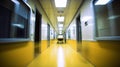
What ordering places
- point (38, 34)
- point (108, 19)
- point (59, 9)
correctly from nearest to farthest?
1. point (108, 19)
2. point (38, 34)
3. point (59, 9)

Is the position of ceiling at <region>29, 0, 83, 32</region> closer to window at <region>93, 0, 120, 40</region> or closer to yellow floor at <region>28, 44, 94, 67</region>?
window at <region>93, 0, 120, 40</region>

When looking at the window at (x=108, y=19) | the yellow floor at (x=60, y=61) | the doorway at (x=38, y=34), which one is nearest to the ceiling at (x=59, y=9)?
the doorway at (x=38, y=34)

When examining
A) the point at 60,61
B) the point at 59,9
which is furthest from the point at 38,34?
the point at 60,61

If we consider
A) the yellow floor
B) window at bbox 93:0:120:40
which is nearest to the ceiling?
window at bbox 93:0:120:40

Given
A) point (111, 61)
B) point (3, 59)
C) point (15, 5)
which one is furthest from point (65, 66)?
point (15, 5)

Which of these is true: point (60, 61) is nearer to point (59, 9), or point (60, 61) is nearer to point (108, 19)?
point (108, 19)

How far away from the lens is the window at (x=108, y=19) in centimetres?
194

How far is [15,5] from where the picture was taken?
2.28m

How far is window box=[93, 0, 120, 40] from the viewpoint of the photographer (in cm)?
194

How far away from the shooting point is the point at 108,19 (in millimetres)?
2256

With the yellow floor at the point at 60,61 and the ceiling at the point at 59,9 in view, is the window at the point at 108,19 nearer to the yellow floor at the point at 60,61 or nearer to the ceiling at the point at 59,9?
the yellow floor at the point at 60,61

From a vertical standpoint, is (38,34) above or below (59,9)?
below

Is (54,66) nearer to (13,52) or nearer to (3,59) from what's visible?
(13,52)

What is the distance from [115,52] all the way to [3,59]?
216cm
